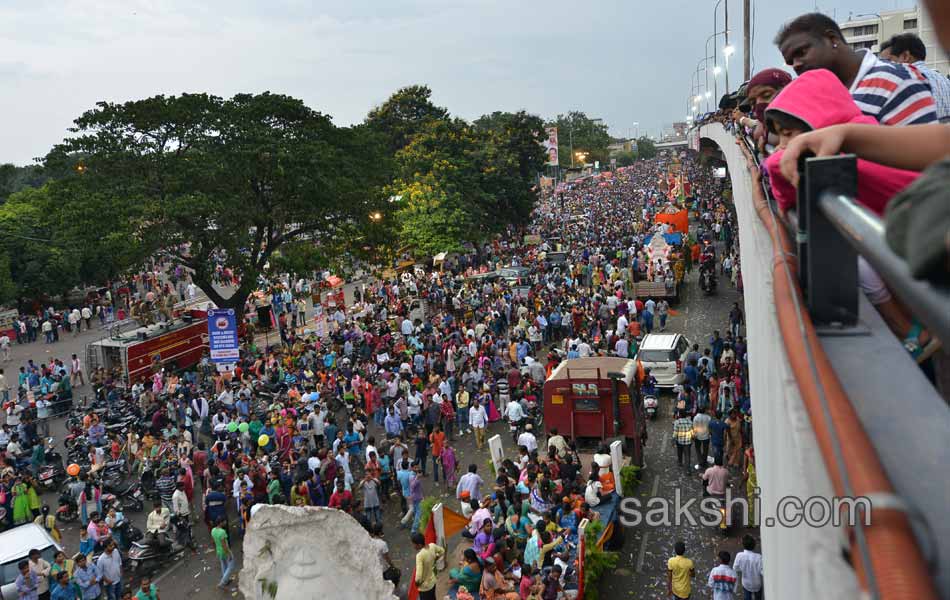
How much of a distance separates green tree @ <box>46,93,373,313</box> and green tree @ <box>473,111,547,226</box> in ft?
66.3

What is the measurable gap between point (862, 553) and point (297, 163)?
29.0m

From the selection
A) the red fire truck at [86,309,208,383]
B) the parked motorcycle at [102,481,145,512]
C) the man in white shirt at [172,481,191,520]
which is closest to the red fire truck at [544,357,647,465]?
the man in white shirt at [172,481,191,520]

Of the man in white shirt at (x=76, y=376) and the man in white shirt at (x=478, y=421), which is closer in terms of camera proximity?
the man in white shirt at (x=478, y=421)

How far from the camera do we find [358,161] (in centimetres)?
3247

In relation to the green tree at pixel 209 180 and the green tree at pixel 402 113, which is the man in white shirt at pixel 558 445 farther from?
the green tree at pixel 402 113

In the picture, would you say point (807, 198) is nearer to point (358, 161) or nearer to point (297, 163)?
point (297, 163)

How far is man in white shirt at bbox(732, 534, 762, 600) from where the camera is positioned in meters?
9.09

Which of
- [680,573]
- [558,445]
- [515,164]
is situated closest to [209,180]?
[558,445]

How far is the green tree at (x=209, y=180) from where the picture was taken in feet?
86.3

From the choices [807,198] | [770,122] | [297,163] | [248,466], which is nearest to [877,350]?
[807,198]

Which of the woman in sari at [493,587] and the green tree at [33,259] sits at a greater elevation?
the green tree at [33,259]

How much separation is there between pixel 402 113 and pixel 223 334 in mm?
48107

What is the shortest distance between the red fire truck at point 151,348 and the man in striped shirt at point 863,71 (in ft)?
81.1

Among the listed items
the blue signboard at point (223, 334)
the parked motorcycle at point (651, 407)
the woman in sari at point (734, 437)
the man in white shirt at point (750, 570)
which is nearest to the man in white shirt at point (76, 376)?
the blue signboard at point (223, 334)
